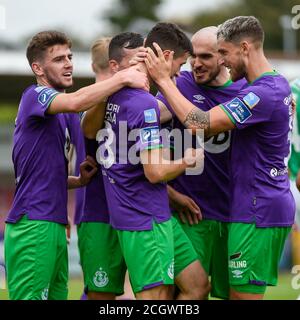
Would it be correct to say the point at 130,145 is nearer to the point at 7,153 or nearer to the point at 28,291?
the point at 28,291

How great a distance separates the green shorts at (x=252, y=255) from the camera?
7.46 m

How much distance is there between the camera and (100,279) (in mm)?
8141

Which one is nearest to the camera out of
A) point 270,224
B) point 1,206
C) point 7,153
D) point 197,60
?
point 270,224

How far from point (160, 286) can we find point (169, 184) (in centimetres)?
136

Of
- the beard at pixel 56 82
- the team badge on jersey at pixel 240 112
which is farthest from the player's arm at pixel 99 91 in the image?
the team badge on jersey at pixel 240 112

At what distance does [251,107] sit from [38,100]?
1714 millimetres

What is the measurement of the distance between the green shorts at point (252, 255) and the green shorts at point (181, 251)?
35 cm

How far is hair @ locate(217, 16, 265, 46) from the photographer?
746 cm

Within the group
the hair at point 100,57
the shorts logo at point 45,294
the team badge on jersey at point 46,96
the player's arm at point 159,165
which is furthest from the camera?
the hair at point 100,57

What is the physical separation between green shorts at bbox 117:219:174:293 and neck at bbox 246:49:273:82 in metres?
1.45

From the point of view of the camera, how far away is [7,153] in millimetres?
30531

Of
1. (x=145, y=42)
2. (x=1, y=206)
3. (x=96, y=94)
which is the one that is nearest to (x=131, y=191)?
(x=96, y=94)

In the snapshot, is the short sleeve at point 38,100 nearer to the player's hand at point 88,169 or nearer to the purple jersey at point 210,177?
the player's hand at point 88,169

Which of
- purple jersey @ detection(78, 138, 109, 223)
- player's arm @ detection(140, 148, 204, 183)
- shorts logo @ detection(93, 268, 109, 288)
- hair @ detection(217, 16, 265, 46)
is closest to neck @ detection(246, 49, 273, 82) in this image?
hair @ detection(217, 16, 265, 46)
